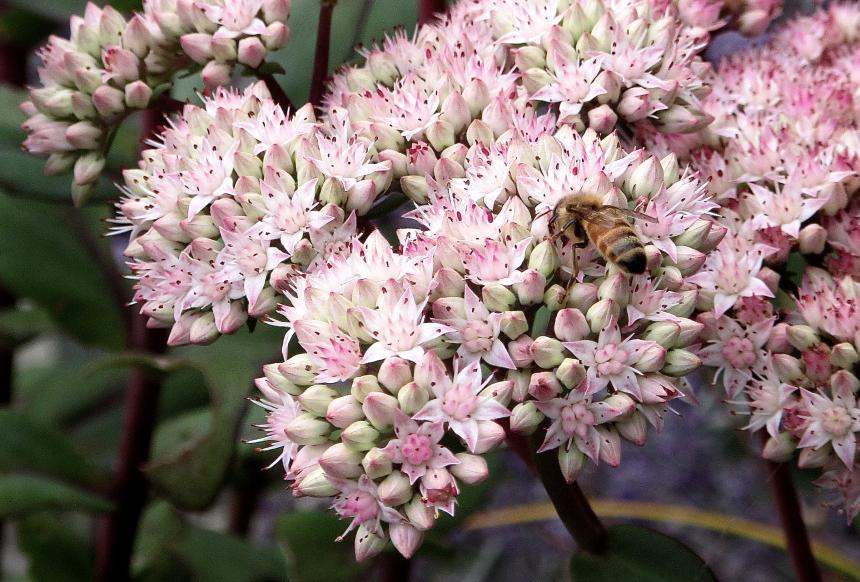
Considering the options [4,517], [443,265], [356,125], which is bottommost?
[4,517]

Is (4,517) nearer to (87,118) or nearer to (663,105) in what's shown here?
(87,118)

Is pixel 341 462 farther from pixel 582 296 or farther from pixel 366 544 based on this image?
pixel 582 296

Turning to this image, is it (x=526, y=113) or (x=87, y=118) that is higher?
(x=87, y=118)

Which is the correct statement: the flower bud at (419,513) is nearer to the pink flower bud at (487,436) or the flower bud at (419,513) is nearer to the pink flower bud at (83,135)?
the pink flower bud at (487,436)

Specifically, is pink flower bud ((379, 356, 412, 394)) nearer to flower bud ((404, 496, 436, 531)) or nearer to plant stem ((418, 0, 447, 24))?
flower bud ((404, 496, 436, 531))

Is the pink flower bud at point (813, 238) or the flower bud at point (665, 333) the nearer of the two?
the flower bud at point (665, 333)

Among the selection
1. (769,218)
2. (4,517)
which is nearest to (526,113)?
(769,218)

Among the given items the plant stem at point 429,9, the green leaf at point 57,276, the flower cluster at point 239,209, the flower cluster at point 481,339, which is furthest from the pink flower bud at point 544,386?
the green leaf at point 57,276
